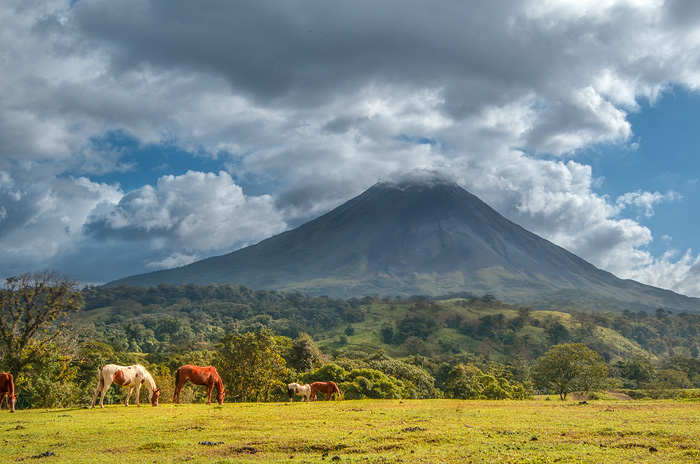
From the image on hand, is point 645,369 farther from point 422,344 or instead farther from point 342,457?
point 342,457

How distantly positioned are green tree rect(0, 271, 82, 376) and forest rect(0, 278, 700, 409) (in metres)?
0.28

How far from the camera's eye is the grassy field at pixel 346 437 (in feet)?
32.1

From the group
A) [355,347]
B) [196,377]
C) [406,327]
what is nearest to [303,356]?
[196,377]

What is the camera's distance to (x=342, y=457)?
383 inches

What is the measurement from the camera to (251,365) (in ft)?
102

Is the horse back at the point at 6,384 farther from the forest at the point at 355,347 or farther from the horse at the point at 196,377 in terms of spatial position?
the forest at the point at 355,347

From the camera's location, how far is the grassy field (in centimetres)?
979

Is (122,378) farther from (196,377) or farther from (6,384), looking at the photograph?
(6,384)

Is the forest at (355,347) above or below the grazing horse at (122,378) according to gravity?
below

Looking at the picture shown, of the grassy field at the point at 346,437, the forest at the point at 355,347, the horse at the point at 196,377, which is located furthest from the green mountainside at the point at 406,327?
the grassy field at the point at 346,437

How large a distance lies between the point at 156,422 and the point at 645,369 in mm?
67099

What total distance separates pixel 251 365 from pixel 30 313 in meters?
12.0

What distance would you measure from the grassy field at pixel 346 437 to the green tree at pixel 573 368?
72.7 ft

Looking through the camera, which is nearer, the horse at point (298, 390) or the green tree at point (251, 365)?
the horse at point (298, 390)
